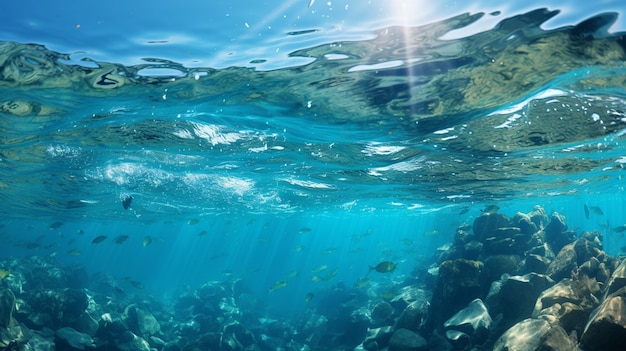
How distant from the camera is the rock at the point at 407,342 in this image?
1236cm

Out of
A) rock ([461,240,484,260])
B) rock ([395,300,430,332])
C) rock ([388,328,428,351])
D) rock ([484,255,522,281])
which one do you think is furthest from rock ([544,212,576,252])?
rock ([388,328,428,351])

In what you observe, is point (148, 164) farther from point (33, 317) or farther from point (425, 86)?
point (425, 86)

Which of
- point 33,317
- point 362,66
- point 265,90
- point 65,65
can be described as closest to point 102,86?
A: point 65,65

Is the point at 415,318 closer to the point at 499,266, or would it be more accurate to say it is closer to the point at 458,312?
the point at 458,312

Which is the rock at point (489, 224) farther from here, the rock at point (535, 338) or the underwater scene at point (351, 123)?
the rock at point (535, 338)

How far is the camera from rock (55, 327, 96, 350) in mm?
14836

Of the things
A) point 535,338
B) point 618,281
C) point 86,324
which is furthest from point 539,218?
point 86,324

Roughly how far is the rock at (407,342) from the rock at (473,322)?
1075 mm

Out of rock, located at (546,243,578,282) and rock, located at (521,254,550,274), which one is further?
rock, located at (521,254,550,274)

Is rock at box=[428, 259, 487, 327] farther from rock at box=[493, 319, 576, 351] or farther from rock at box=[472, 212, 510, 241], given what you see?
rock at box=[493, 319, 576, 351]

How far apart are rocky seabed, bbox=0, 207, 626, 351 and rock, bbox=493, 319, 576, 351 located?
3 centimetres

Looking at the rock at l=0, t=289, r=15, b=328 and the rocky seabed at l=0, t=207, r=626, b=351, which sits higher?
the rock at l=0, t=289, r=15, b=328

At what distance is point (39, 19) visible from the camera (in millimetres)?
7207

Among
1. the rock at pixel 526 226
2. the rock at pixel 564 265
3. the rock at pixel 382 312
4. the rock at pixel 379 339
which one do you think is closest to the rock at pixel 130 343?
the rock at pixel 379 339
